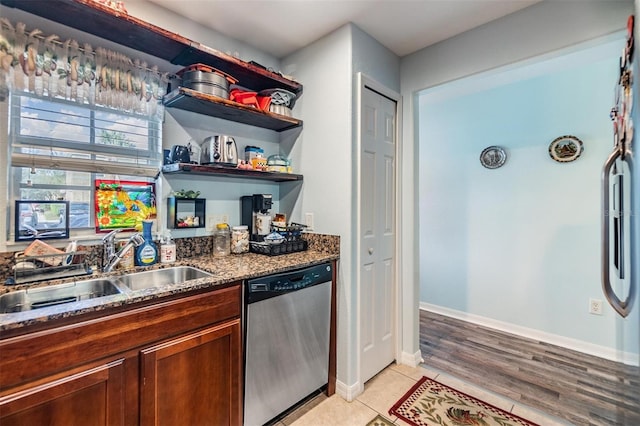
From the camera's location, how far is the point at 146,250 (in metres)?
1.61

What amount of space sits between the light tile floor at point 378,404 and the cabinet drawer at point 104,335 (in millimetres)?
880

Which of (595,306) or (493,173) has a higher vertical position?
(493,173)

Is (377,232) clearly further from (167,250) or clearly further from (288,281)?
(167,250)

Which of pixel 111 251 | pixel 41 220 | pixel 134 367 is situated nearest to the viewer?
pixel 134 367

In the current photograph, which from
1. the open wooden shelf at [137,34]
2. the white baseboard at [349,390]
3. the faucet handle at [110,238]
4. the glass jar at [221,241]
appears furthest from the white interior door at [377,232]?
the faucet handle at [110,238]

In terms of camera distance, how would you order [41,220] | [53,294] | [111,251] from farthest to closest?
1. [111,251]
2. [41,220]
3. [53,294]

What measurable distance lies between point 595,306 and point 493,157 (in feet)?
5.15

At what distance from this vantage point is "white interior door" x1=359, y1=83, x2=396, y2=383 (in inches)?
80.1

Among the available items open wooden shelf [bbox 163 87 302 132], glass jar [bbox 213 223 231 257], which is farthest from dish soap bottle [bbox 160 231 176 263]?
open wooden shelf [bbox 163 87 302 132]

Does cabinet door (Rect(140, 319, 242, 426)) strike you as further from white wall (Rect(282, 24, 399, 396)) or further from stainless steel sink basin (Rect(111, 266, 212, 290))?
white wall (Rect(282, 24, 399, 396))

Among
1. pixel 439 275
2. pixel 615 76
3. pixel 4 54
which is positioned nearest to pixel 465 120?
pixel 615 76

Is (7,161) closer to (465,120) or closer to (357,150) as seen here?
(357,150)

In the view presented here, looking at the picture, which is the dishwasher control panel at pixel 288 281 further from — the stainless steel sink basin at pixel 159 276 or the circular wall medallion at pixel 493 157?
the circular wall medallion at pixel 493 157

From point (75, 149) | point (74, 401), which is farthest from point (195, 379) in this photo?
point (75, 149)
